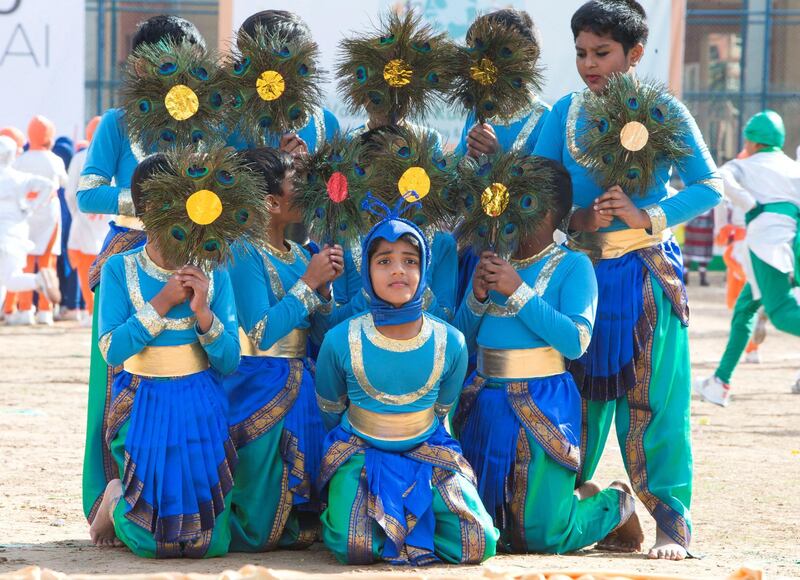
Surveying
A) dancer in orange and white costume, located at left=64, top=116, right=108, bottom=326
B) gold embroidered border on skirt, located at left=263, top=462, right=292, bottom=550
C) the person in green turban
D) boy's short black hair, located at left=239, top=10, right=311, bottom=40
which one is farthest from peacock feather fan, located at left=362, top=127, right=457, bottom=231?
dancer in orange and white costume, located at left=64, top=116, right=108, bottom=326

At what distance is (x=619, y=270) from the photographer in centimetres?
477

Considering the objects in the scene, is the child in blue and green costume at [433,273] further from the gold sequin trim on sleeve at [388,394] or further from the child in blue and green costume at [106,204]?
the child in blue and green costume at [106,204]

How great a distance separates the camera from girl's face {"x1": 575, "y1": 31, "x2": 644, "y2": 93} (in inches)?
187

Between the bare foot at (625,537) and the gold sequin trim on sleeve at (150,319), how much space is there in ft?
5.55

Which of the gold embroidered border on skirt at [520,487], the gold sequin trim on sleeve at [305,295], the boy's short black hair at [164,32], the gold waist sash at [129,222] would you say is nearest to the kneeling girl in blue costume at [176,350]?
the gold sequin trim on sleeve at [305,295]

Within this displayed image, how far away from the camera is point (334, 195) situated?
4.63 meters

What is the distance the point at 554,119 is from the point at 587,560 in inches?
61.3

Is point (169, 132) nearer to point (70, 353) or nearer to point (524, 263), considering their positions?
point (524, 263)

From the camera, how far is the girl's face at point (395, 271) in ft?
14.4

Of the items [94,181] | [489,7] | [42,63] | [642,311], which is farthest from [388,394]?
[42,63]

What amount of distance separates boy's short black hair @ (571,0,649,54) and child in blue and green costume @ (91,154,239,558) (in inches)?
60.0

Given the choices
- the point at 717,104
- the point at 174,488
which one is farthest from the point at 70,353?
the point at 717,104

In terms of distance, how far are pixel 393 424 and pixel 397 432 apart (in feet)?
0.10

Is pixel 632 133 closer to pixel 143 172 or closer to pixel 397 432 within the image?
pixel 397 432
